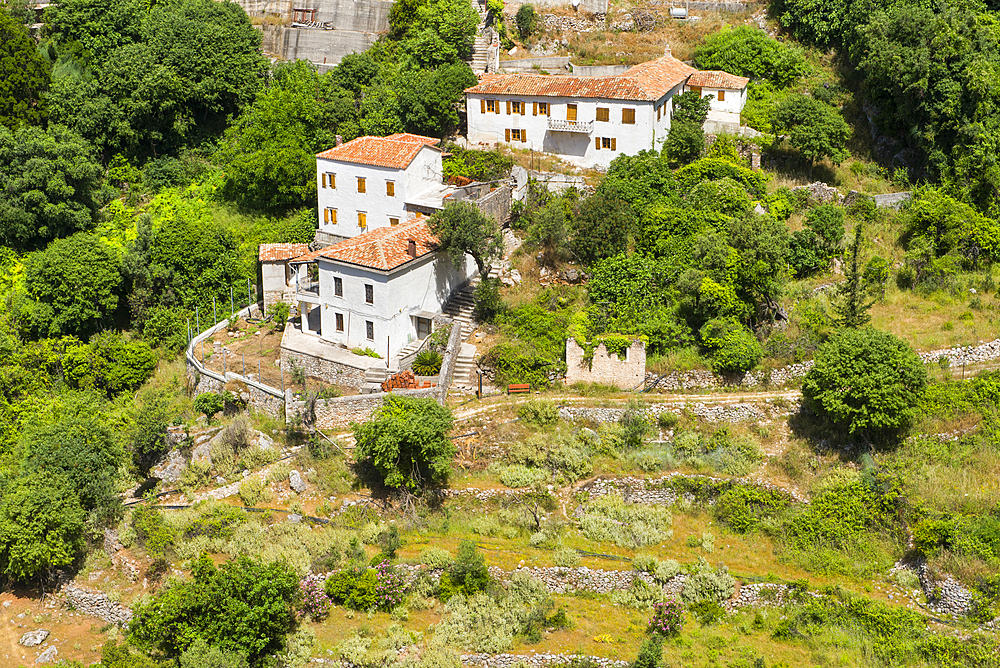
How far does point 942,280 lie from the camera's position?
1556 inches

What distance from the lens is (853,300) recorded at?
35.8m

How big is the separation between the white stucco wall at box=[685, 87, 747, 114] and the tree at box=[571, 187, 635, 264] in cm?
1454

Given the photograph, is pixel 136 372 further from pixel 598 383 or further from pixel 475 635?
pixel 475 635

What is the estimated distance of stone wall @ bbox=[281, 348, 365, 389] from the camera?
38375 millimetres

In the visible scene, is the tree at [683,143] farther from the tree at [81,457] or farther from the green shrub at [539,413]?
the tree at [81,457]

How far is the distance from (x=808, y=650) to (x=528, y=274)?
72.5ft

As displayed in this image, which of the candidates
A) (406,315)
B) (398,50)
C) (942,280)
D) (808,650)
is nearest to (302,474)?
(406,315)

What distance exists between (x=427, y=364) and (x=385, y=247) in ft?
17.9

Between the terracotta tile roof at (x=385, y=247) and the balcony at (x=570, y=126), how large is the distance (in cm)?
1140

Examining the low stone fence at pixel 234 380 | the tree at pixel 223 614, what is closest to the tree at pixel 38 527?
the tree at pixel 223 614

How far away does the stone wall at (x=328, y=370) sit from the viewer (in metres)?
38.4

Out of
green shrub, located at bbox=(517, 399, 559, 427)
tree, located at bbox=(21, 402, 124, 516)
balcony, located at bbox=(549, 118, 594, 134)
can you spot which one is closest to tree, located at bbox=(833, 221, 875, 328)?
green shrub, located at bbox=(517, 399, 559, 427)

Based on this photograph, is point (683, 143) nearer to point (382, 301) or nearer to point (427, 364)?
point (382, 301)

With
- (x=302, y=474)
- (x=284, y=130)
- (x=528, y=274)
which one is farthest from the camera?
(x=284, y=130)
